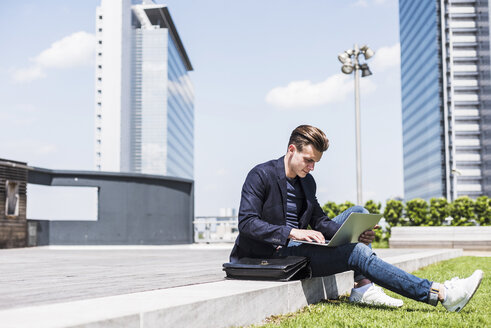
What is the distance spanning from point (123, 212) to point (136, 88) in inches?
4116

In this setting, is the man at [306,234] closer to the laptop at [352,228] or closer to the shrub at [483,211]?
the laptop at [352,228]

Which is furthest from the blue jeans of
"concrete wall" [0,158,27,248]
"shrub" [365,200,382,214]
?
"concrete wall" [0,158,27,248]

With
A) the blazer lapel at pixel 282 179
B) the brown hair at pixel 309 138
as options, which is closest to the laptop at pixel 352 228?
the blazer lapel at pixel 282 179

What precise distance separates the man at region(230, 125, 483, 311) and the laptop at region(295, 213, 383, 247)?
73 mm

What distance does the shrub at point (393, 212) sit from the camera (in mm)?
19453

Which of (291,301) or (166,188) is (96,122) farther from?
(291,301)

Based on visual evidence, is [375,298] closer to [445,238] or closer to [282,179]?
[282,179]

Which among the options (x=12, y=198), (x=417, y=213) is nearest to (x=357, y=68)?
(x=417, y=213)

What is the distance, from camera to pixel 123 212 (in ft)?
71.0

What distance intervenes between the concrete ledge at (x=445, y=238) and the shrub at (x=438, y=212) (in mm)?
2234

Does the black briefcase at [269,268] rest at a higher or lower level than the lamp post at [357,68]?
lower

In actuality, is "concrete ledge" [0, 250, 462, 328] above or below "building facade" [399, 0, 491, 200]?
below

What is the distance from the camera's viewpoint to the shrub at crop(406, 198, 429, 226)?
19203 millimetres

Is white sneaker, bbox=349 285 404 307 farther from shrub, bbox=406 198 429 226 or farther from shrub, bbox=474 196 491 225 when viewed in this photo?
shrub, bbox=474 196 491 225
